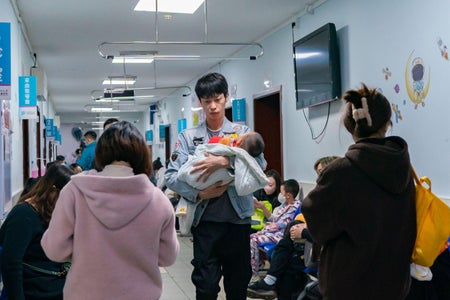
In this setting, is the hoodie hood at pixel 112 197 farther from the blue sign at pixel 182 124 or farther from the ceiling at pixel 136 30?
the blue sign at pixel 182 124

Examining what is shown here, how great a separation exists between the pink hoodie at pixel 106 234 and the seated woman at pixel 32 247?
59cm

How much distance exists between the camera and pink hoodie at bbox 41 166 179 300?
1.89 m

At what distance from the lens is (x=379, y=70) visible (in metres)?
4.88

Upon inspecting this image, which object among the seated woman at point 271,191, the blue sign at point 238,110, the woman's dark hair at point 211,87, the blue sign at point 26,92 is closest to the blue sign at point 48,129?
the blue sign at point 238,110

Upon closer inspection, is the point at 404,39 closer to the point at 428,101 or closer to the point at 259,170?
the point at 428,101

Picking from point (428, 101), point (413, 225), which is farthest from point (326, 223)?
point (428, 101)

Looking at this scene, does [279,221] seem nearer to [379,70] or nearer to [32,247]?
[379,70]

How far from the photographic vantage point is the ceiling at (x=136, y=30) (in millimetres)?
6254

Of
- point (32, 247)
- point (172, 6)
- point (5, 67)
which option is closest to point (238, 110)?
point (172, 6)

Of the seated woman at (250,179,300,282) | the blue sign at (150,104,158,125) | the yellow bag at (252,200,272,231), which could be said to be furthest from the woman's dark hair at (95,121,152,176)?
the blue sign at (150,104,158,125)

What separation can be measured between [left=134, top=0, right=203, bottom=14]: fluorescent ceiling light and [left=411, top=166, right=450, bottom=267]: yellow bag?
4.47 metres

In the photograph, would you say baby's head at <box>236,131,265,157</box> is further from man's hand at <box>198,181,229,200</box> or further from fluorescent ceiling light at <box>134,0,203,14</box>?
fluorescent ceiling light at <box>134,0,203,14</box>

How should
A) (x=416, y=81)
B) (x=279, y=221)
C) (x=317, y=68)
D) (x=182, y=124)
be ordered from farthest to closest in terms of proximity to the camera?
(x=182, y=124), (x=317, y=68), (x=279, y=221), (x=416, y=81)

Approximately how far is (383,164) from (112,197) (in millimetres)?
952
